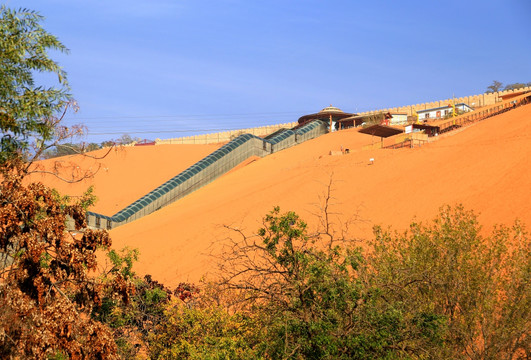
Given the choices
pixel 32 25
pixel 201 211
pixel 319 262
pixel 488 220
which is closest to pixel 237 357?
pixel 319 262

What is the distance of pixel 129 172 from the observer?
6488 centimetres

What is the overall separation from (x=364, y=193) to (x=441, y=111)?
115 ft

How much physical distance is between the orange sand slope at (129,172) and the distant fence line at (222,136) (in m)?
5.18

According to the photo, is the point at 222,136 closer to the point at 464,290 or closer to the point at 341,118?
the point at 341,118

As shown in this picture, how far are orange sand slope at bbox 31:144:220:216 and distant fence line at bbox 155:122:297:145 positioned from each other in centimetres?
518

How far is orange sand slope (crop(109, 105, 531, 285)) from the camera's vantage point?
27.7 m

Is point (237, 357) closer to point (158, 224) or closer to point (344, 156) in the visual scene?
point (158, 224)

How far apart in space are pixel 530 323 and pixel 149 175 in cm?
5377

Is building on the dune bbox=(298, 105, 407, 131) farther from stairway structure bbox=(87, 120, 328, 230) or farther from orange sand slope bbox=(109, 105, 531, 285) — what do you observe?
orange sand slope bbox=(109, 105, 531, 285)

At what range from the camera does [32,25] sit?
9969mm

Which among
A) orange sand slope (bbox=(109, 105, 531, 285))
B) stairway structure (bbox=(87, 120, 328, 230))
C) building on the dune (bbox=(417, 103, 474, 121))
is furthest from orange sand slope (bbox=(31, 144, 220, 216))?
building on the dune (bbox=(417, 103, 474, 121))

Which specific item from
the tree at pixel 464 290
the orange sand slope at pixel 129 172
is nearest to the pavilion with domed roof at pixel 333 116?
the orange sand slope at pixel 129 172

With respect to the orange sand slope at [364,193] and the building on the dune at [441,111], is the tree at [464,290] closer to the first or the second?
the orange sand slope at [364,193]

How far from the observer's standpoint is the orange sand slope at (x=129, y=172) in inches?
2192
